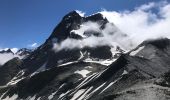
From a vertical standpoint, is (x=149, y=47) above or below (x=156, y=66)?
above

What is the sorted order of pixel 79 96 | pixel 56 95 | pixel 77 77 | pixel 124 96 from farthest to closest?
pixel 77 77
pixel 56 95
pixel 79 96
pixel 124 96

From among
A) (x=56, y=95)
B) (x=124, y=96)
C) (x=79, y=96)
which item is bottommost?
(x=124, y=96)

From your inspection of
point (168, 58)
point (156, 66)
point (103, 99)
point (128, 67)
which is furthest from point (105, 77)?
point (103, 99)

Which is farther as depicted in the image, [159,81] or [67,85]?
[67,85]

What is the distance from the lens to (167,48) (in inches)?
7751

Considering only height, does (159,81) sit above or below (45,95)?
below

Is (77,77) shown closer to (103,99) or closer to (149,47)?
(149,47)

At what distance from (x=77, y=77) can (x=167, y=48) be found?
4640 cm

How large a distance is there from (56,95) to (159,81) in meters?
90.5

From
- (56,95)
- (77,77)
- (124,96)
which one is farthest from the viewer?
(77,77)

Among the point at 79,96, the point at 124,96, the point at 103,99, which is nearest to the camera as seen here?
the point at 124,96

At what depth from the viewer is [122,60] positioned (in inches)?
5719

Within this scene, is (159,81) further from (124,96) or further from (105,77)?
(105,77)

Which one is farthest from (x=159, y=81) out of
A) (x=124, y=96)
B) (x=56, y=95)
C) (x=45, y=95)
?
(x=45, y=95)
